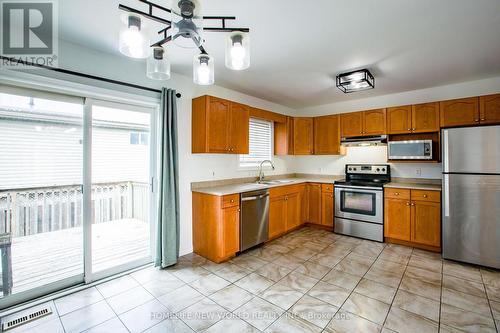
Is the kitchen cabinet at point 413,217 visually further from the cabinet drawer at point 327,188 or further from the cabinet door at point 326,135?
the cabinet door at point 326,135

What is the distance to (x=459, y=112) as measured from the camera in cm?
357

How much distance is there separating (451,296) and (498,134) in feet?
6.88

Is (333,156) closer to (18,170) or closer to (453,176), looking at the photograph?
(453,176)

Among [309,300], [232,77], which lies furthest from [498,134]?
[232,77]

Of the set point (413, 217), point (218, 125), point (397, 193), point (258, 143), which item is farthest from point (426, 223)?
point (218, 125)

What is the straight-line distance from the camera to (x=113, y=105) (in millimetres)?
2869

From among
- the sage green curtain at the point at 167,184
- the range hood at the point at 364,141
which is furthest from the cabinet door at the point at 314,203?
the sage green curtain at the point at 167,184

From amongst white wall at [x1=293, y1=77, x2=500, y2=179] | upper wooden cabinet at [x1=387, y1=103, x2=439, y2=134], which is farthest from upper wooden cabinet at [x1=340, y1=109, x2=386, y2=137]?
white wall at [x1=293, y1=77, x2=500, y2=179]

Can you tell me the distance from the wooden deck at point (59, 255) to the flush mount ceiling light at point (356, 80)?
3522mm

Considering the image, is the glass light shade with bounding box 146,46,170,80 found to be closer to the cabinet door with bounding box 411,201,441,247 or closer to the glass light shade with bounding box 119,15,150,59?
the glass light shade with bounding box 119,15,150,59

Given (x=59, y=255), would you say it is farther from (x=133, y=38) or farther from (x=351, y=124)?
(x=351, y=124)

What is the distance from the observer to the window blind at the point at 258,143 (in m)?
4.61

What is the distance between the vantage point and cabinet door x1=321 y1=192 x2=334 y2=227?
4.61m

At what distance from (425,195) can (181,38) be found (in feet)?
13.2
